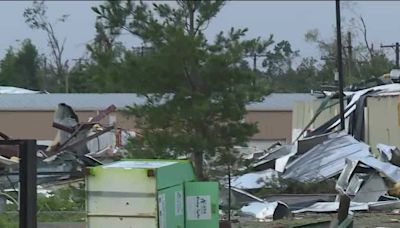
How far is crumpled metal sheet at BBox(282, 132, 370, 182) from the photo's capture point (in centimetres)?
1970

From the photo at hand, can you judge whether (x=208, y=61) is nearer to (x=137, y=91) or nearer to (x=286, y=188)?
(x=137, y=91)

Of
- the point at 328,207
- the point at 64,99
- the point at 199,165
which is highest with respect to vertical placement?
the point at 64,99

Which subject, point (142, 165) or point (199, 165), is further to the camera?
point (199, 165)

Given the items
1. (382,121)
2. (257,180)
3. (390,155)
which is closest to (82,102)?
(382,121)

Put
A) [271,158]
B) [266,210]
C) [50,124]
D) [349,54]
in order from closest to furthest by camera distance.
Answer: [266,210] → [271,158] → [50,124] → [349,54]

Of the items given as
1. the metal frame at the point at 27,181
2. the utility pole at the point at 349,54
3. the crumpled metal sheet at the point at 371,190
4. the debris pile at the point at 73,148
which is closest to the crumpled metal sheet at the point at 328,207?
the crumpled metal sheet at the point at 371,190

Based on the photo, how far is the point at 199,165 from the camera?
37.0 feet

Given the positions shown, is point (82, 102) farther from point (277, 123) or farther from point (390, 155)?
point (390, 155)

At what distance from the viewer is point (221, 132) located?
11062 mm

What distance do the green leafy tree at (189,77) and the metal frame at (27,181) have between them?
308cm

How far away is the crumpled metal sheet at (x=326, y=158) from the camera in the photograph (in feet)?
64.6

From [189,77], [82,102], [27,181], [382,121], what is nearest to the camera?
[27,181]

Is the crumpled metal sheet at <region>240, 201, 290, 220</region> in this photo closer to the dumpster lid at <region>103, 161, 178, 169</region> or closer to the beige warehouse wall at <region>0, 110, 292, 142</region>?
the dumpster lid at <region>103, 161, 178, 169</region>

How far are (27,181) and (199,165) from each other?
11.8 feet
